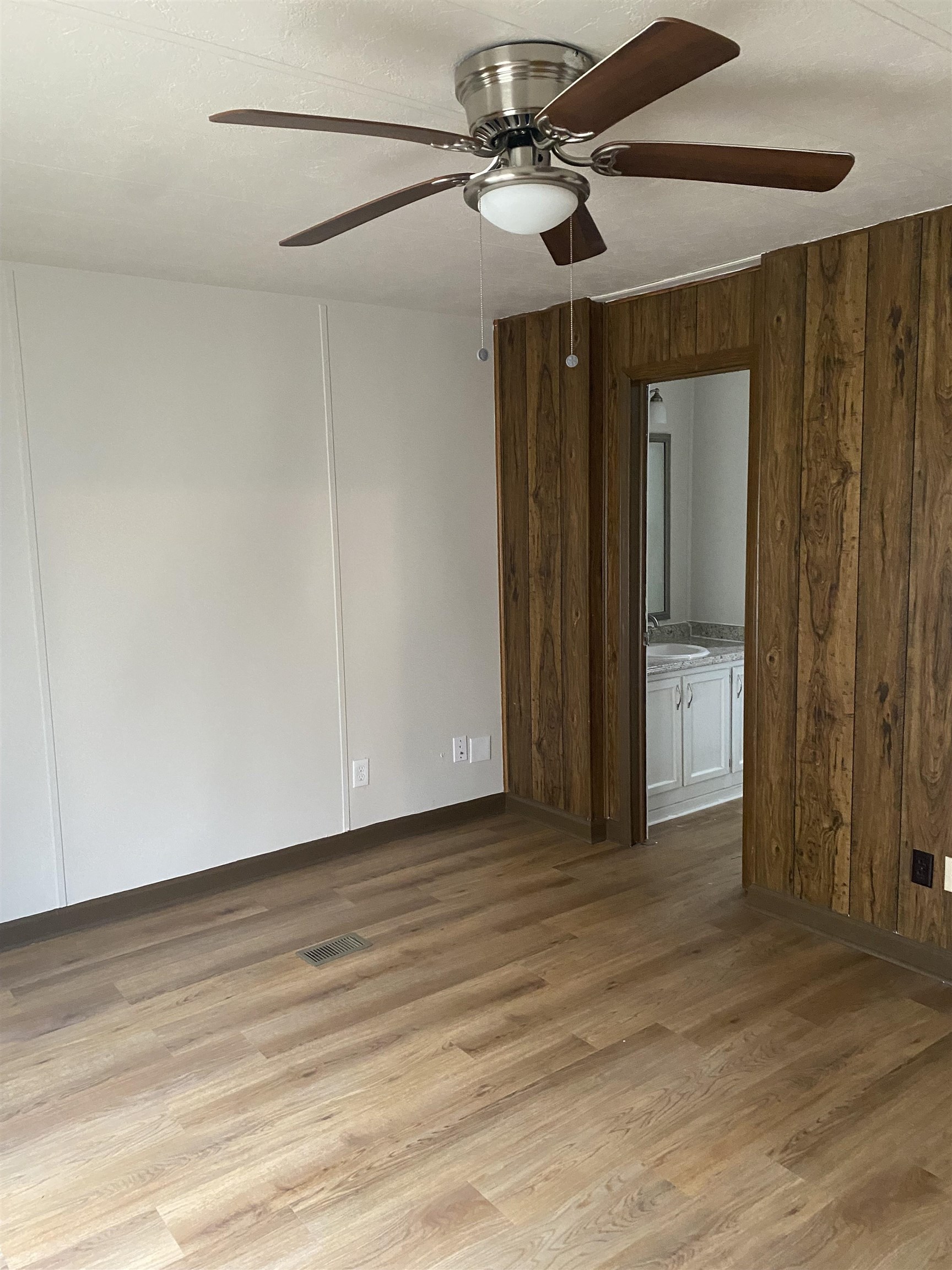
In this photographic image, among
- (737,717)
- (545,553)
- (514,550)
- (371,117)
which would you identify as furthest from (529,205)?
(737,717)

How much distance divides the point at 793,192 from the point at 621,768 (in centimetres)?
254

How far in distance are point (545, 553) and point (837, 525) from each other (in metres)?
1.56

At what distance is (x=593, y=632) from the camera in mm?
4312

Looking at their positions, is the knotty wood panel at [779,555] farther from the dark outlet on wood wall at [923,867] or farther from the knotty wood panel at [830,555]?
the dark outlet on wood wall at [923,867]

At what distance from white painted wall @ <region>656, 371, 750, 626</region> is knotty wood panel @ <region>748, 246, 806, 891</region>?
203 cm

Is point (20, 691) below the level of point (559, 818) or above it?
above

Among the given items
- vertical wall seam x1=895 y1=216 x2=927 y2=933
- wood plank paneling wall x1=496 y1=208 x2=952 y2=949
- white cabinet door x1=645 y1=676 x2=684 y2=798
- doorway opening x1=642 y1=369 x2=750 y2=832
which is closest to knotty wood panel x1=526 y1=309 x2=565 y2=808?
wood plank paneling wall x1=496 y1=208 x2=952 y2=949

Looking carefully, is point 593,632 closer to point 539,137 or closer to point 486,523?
point 486,523

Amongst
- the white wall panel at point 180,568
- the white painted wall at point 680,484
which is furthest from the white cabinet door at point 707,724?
the white wall panel at point 180,568

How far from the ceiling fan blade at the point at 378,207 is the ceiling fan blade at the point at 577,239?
0.91 feet

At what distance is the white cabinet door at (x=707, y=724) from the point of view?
4781 mm

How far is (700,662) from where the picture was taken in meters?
4.76

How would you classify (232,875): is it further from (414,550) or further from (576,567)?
(576,567)

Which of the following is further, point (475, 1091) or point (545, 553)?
point (545, 553)
